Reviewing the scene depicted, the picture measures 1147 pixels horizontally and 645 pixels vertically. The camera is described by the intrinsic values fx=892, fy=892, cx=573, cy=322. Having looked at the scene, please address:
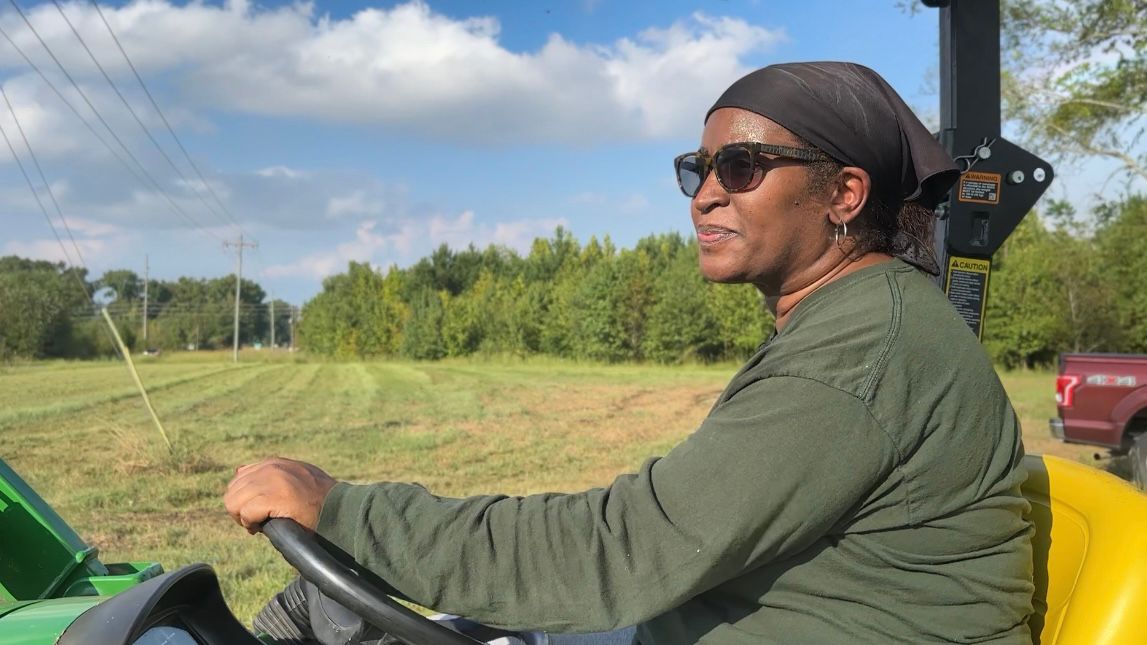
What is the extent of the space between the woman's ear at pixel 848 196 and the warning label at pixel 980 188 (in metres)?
1.29

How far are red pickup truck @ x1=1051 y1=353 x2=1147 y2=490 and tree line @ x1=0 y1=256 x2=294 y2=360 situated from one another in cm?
1164

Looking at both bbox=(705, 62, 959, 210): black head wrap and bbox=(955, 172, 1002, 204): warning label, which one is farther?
bbox=(955, 172, 1002, 204): warning label

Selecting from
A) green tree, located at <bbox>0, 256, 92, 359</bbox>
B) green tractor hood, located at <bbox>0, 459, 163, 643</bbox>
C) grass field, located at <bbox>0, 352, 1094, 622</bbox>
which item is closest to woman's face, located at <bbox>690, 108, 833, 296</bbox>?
green tractor hood, located at <bbox>0, 459, 163, 643</bbox>

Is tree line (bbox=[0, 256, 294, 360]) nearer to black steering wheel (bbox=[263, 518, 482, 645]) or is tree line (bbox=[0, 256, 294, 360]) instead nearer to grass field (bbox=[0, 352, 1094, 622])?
grass field (bbox=[0, 352, 1094, 622])

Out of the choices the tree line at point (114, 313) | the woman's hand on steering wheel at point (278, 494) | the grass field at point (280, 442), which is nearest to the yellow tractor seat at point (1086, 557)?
the woman's hand on steering wheel at point (278, 494)

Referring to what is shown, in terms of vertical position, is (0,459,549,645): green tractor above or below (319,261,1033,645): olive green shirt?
below

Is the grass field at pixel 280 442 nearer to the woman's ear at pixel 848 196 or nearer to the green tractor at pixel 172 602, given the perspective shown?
the green tractor at pixel 172 602

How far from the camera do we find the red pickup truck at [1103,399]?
830cm

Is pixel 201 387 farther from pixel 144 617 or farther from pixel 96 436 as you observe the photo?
pixel 144 617

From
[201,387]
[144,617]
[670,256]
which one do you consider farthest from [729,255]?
[670,256]

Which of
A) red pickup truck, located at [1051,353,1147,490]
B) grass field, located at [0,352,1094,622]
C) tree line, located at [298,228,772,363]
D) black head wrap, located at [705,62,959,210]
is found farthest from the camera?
tree line, located at [298,228,772,363]

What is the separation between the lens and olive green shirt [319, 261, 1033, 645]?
1.10 metres

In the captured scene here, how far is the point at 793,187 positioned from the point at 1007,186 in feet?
4.85

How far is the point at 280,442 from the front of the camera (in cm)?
1239
